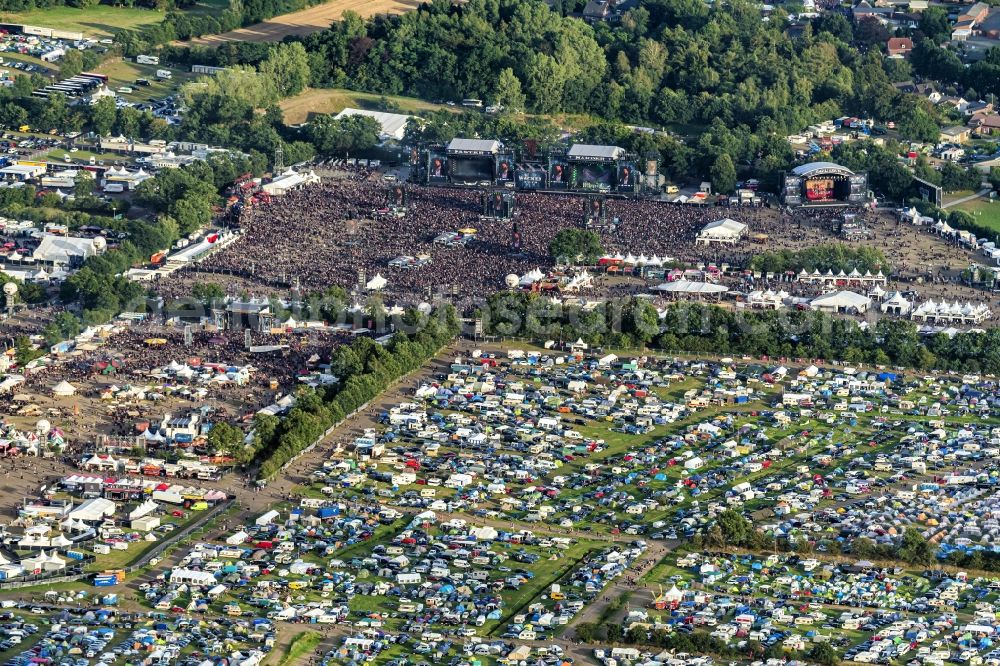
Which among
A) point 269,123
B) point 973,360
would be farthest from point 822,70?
point 973,360

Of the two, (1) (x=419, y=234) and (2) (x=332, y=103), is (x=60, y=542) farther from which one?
(2) (x=332, y=103)

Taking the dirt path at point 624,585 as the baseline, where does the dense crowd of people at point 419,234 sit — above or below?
above

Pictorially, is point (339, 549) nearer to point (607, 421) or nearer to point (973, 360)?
point (607, 421)

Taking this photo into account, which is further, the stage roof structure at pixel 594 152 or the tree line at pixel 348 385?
the stage roof structure at pixel 594 152

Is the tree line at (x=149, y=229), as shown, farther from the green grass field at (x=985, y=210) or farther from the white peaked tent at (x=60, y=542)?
the green grass field at (x=985, y=210)

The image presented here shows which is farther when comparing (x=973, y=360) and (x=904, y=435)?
(x=973, y=360)

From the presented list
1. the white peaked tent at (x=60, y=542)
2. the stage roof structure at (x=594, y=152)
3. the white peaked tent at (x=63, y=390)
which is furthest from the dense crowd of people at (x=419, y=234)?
the white peaked tent at (x=60, y=542)

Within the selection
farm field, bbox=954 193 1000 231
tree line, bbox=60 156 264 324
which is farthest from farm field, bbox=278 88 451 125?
farm field, bbox=954 193 1000 231
